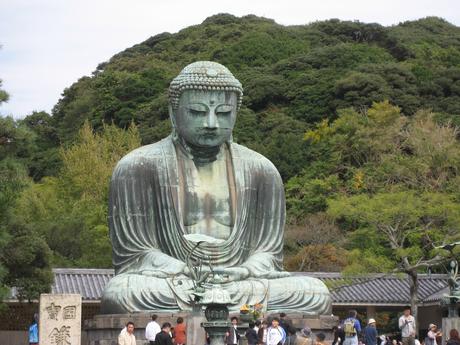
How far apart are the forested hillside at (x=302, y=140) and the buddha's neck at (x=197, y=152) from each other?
140 inches

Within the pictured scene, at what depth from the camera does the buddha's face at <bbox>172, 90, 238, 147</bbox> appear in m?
17.3

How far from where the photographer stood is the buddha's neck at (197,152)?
17.7 metres

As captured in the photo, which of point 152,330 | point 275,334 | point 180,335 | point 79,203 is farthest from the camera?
point 79,203

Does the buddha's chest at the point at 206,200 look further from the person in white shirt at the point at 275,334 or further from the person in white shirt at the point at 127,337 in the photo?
the person in white shirt at the point at 275,334

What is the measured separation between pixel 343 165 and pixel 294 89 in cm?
1354

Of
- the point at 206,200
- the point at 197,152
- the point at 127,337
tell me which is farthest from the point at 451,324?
the point at 127,337

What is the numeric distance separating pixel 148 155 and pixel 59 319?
3.37 meters

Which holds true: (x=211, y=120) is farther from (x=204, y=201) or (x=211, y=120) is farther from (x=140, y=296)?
(x=140, y=296)

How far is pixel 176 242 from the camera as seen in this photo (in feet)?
55.9

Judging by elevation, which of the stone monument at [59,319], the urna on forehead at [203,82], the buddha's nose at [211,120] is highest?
the urna on forehead at [203,82]

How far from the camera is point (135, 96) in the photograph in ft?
189

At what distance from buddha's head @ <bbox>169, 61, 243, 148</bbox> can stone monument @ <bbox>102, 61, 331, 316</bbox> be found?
0.6 inches

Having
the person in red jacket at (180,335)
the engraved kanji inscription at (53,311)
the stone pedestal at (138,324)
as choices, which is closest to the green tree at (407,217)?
the stone pedestal at (138,324)

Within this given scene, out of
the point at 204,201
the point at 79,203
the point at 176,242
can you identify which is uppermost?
the point at 79,203
